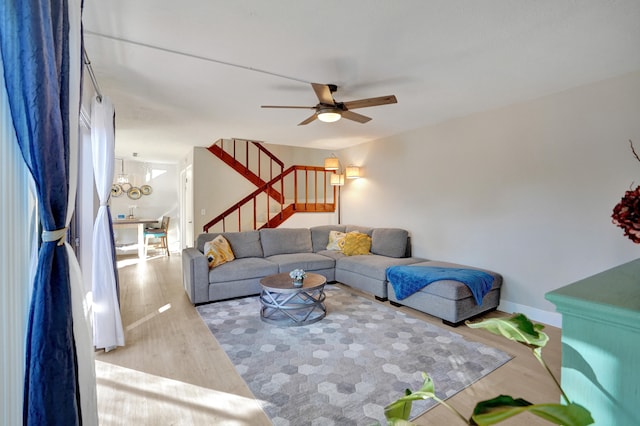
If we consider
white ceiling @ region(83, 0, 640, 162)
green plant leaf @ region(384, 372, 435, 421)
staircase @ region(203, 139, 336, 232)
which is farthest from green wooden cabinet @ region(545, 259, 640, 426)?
staircase @ region(203, 139, 336, 232)

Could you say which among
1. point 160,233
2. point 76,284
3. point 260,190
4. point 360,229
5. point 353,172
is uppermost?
point 353,172

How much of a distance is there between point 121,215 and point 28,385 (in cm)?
824

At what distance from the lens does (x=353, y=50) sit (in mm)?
2439

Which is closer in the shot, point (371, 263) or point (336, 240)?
point (371, 263)

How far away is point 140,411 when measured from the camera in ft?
6.53

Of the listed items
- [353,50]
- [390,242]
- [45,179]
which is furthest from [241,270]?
[45,179]

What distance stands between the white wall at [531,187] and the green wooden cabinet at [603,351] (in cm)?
304

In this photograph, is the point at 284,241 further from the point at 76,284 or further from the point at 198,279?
the point at 76,284

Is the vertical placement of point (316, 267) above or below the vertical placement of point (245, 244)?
below

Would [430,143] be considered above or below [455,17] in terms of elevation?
below

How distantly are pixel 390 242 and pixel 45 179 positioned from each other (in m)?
4.41

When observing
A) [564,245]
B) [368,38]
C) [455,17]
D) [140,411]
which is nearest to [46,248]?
[140,411]

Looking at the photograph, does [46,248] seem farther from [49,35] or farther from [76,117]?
[49,35]

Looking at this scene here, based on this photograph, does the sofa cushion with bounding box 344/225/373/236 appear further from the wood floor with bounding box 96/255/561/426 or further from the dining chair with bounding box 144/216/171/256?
the dining chair with bounding box 144/216/171/256
